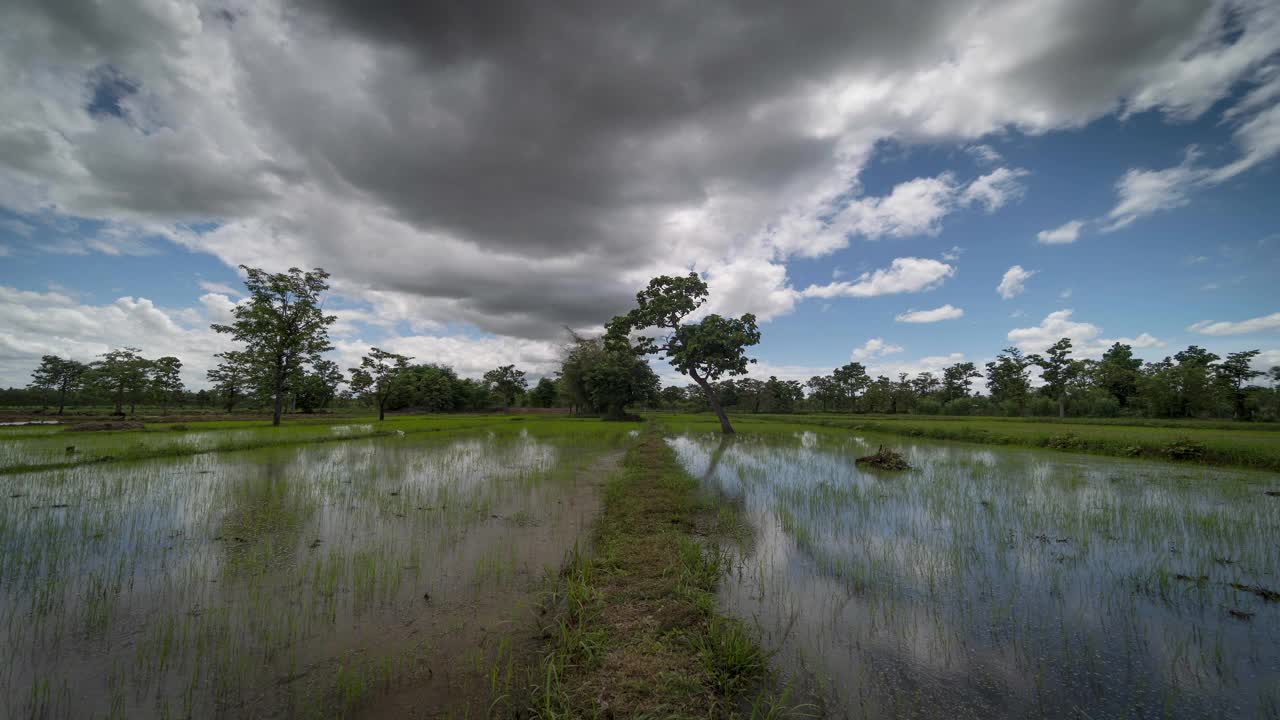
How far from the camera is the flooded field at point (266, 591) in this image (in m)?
2.98

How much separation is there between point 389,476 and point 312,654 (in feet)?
28.4

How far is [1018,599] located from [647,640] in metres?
4.04

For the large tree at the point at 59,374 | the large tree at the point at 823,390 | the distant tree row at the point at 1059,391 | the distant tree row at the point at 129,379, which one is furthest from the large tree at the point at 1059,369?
the large tree at the point at 59,374

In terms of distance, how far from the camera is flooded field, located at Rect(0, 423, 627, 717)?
9.78 ft

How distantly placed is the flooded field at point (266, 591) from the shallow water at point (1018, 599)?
2730 mm

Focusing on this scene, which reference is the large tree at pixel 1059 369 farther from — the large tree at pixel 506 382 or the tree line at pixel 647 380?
the large tree at pixel 506 382

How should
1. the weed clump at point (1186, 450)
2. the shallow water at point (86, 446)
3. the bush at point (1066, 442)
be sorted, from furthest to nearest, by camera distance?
the bush at point (1066, 442) → the weed clump at point (1186, 450) → the shallow water at point (86, 446)

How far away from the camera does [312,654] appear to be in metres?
3.41

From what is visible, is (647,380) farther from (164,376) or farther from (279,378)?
(164,376)

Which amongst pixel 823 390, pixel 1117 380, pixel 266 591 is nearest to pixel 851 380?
pixel 823 390

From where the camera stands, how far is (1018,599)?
4.37m

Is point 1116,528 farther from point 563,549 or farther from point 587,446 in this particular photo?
point 587,446

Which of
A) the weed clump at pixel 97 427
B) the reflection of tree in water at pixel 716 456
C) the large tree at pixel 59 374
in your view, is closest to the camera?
the reflection of tree in water at pixel 716 456

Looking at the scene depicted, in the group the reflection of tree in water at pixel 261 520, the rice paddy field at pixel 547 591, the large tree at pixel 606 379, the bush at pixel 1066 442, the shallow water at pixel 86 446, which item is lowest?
the shallow water at pixel 86 446
